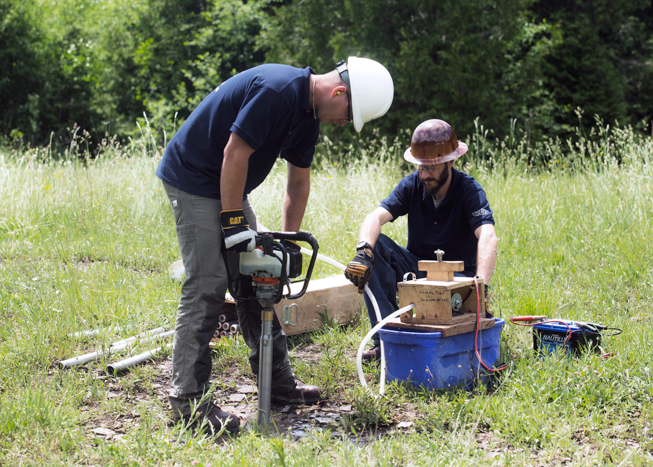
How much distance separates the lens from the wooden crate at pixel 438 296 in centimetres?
293

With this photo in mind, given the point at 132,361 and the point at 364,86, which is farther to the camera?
the point at 132,361

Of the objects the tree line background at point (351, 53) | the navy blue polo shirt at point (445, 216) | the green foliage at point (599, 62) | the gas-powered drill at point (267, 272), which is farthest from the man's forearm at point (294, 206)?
the green foliage at point (599, 62)

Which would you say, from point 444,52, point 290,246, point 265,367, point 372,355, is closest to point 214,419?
point 265,367

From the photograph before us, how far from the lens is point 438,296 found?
2.93m

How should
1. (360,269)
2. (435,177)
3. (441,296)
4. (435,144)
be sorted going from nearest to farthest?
(441,296)
(360,269)
(435,144)
(435,177)

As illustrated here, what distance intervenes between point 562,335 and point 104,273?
3499 mm

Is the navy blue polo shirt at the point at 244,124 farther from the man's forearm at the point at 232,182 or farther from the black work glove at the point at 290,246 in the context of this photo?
the black work glove at the point at 290,246

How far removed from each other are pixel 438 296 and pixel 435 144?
3.38 feet

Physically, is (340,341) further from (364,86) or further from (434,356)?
(364,86)

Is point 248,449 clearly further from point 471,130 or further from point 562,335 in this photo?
point 471,130

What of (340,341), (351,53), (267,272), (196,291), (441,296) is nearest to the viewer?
(267,272)

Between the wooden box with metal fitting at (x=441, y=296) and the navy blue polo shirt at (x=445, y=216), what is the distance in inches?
20.1

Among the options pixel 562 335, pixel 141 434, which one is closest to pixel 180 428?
pixel 141 434

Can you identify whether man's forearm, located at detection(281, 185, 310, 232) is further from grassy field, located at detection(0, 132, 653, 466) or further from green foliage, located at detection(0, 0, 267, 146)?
green foliage, located at detection(0, 0, 267, 146)
